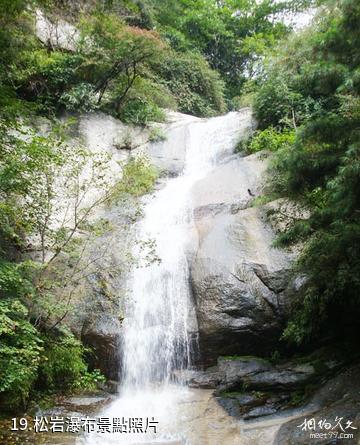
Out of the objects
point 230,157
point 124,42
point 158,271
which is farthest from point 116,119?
point 158,271

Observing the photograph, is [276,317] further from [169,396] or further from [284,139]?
[284,139]

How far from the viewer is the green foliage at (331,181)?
5520 mm

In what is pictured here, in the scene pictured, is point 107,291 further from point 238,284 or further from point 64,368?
point 238,284

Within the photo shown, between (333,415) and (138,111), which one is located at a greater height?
(138,111)

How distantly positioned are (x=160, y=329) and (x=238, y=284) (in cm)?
204

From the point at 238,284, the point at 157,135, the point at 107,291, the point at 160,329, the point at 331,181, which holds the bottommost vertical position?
the point at 160,329

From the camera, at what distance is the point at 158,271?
33.3 feet

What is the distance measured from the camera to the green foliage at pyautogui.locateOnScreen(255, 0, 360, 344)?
5520mm

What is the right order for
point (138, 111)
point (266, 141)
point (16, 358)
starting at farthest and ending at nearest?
1. point (138, 111)
2. point (266, 141)
3. point (16, 358)

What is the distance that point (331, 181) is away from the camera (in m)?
5.75

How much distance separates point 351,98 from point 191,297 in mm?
5540

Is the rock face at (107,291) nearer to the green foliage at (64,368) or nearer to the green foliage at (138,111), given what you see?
the green foliage at (64,368)

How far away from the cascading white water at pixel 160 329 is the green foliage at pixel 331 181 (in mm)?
2536

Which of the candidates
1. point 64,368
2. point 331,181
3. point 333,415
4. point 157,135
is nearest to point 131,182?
point 64,368
